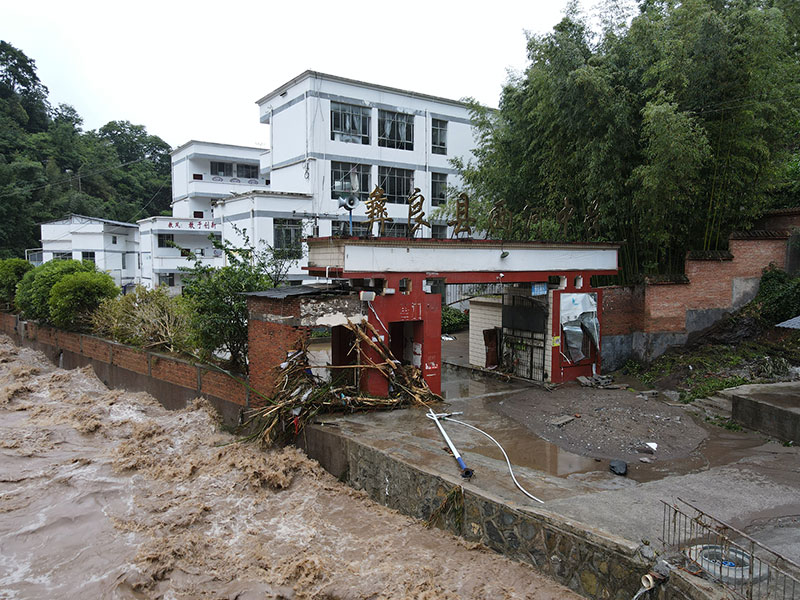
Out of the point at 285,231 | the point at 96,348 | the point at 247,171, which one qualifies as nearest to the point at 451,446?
the point at 96,348

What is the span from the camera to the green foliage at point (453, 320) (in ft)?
77.2

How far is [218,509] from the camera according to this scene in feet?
28.6

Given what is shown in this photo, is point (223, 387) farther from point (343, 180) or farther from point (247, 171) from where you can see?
point (247, 171)

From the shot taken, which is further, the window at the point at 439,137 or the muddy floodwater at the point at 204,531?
the window at the point at 439,137

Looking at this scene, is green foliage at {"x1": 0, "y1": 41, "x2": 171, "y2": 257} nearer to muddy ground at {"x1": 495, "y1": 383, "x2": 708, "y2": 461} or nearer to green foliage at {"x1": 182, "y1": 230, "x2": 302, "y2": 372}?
green foliage at {"x1": 182, "y1": 230, "x2": 302, "y2": 372}

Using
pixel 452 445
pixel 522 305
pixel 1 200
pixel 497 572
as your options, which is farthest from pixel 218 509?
pixel 1 200

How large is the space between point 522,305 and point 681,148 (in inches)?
213

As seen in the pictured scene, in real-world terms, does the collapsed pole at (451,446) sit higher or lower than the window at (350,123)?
lower

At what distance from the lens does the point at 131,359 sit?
15.9 m

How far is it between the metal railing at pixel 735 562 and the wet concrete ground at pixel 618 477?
10.4 inches

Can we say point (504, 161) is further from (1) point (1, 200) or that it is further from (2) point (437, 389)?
(1) point (1, 200)

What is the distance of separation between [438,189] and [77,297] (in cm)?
1694

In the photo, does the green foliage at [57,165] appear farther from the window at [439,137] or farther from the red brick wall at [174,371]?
the red brick wall at [174,371]

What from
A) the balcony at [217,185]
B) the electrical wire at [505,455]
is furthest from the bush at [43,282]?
the electrical wire at [505,455]
